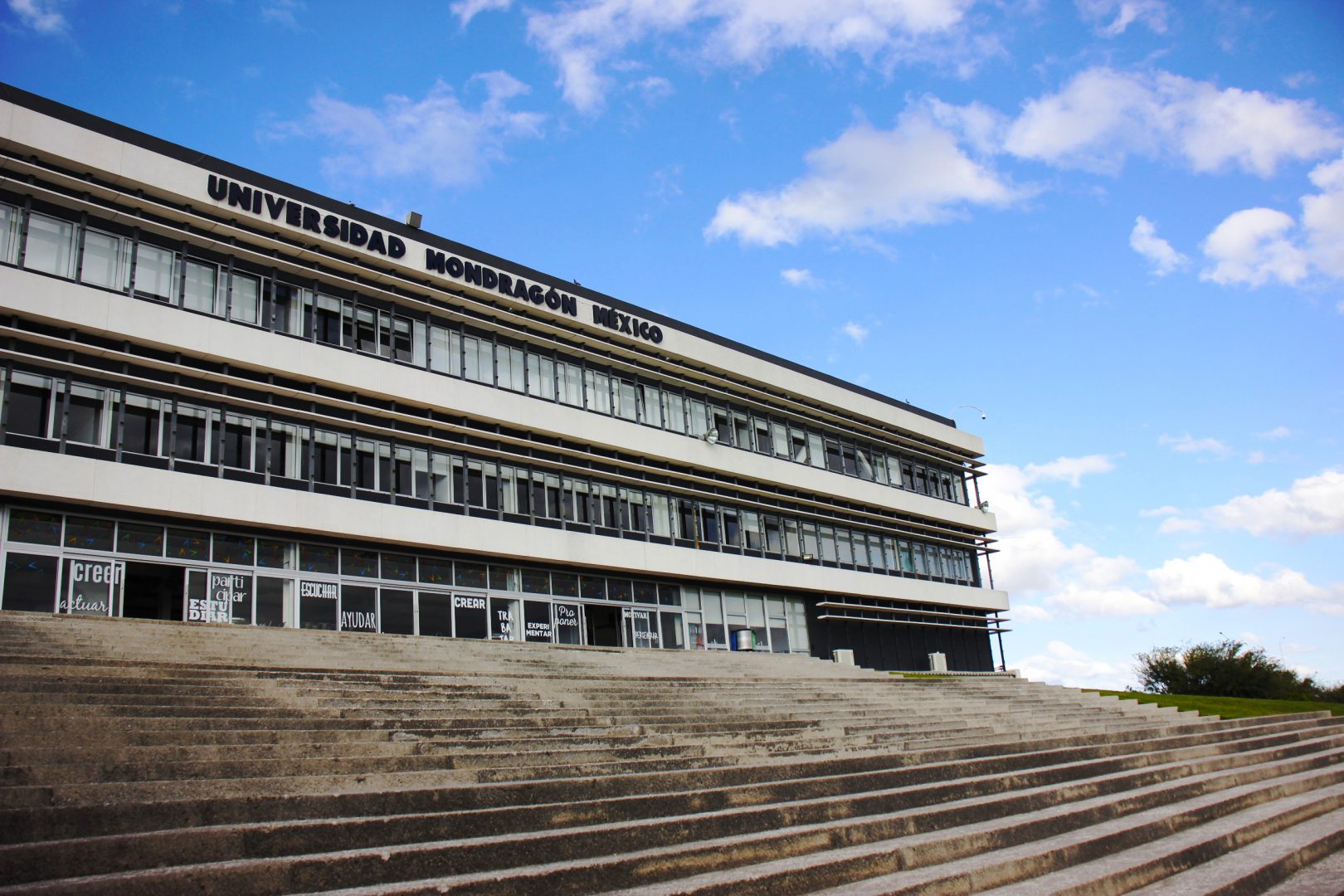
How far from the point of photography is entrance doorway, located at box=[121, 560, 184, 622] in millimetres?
22672

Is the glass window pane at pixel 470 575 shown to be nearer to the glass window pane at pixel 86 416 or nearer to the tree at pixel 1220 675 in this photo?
the glass window pane at pixel 86 416

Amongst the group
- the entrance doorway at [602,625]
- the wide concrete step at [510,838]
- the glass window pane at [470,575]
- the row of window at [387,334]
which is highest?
the row of window at [387,334]

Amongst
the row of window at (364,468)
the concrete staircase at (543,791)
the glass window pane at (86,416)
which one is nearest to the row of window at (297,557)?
the row of window at (364,468)

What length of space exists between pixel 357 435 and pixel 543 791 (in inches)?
821

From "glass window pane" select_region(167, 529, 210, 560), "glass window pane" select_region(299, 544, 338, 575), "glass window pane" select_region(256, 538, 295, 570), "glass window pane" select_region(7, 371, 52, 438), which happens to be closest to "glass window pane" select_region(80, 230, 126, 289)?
"glass window pane" select_region(7, 371, 52, 438)

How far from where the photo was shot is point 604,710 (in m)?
15.0

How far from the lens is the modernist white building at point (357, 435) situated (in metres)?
22.7

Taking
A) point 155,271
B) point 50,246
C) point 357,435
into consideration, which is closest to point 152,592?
point 357,435

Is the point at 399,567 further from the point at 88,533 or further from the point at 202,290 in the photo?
the point at 202,290

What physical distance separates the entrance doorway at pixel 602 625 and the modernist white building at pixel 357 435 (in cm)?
8

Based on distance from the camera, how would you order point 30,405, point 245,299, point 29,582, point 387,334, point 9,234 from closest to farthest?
point 29,582 < point 30,405 < point 9,234 < point 245,299 < point 387,334

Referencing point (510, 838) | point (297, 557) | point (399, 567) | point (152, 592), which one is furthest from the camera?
point (399, 567)

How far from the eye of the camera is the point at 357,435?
27781mm

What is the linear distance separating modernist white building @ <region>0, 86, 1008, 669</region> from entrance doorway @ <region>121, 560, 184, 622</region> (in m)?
0.05
